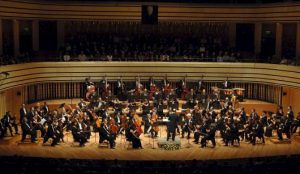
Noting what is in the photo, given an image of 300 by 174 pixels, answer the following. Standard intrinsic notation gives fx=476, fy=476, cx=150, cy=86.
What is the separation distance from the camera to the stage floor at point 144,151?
16641mm

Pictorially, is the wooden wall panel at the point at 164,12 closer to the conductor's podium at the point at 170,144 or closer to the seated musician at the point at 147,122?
the seated musician at the point at 147,122

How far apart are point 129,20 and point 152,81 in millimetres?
4829

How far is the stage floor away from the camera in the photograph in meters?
16.6

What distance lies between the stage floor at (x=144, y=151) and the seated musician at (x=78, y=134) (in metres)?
0.24

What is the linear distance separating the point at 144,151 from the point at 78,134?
2557mm

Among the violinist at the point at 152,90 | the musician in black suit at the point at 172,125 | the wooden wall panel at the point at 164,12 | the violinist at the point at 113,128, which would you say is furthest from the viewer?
the wooden wall panel at the point at 164,12

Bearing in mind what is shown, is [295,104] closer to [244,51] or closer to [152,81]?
[244,51]

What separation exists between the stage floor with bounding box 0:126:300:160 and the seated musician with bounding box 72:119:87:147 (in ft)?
0.78

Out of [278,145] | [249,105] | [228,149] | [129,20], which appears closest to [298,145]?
[278,145]

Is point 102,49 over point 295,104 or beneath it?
over

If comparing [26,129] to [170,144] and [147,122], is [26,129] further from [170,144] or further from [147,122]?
[170,144]

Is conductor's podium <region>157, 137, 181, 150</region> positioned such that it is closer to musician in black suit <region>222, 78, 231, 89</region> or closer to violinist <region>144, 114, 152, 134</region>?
violinist <region>144, 114, 152, 134</region>

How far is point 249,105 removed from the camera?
24.4 meters

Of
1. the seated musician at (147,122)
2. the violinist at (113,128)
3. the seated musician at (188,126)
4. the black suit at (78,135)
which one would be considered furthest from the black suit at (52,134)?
the seated musician at (188,126)
